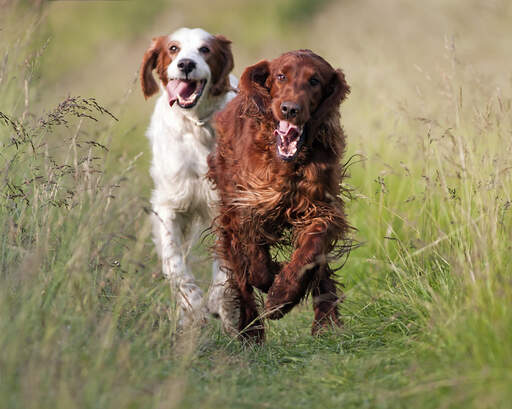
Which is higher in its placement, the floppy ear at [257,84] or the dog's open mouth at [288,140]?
the floppy ear at [257,84]

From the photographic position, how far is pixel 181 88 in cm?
448

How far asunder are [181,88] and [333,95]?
4.09 feet

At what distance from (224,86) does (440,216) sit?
140 centimetres

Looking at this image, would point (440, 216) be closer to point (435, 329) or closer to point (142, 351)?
point (435, 329)

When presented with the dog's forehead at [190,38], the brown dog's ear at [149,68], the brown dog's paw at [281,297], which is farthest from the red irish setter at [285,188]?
the brown dog's ear at [149,68]

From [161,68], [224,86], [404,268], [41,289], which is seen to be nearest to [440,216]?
[404,268]

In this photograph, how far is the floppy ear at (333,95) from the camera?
3459 millimetres

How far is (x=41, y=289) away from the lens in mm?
2713

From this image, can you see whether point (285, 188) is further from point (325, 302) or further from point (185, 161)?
point (185, 161)

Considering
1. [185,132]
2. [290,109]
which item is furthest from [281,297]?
[185,132]

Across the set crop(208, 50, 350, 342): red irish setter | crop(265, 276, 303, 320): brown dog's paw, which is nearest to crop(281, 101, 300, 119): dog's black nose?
crop(208, 50, 350, 342): red irish setter

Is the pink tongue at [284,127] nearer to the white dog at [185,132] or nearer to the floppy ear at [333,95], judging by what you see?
the floppy ear at [333,95]

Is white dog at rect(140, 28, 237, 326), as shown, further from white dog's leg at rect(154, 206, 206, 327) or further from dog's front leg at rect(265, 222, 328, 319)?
dog's front leg at rect(265, 222, 328, 319)

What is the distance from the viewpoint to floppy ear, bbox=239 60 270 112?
11.7 ft
